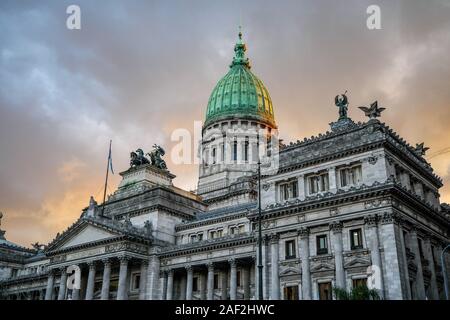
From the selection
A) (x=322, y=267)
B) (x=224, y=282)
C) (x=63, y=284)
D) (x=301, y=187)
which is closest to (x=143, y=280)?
(x=224, y=282)

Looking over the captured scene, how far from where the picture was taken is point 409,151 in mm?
49844

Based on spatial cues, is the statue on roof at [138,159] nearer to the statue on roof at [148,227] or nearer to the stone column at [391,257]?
the statue on roof at [148,227]

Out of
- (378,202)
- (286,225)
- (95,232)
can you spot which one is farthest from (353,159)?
(95,232)

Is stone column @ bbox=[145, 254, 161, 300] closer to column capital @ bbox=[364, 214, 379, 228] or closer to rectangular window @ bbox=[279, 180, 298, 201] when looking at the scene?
rectangular window @ bbox=[279, 180, 298, 201]

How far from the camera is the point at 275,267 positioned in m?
47.4

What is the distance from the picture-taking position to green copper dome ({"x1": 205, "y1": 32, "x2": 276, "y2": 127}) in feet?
305

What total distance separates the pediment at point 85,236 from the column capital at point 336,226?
99.5 ft

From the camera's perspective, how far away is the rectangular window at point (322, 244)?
45.1 meters

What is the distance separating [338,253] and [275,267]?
22.2ft

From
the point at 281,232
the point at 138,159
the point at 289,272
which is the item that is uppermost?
the point at 138,159

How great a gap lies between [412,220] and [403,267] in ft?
19.9

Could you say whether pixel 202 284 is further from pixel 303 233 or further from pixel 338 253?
pixel 338 253

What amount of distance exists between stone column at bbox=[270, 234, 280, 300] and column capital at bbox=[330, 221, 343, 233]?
5994 mm

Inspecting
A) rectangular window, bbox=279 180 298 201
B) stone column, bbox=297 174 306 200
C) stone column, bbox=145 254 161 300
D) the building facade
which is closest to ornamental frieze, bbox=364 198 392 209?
the building facade
